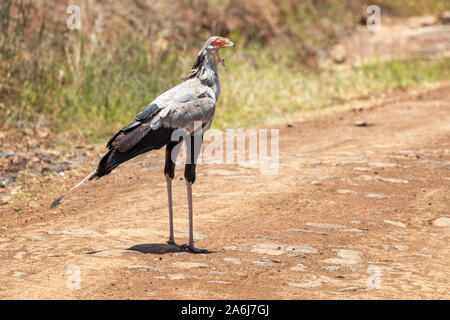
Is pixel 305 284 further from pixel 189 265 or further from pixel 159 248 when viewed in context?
pixel 159 248

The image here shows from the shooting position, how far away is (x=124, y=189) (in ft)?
24.8

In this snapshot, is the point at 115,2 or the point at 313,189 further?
the point at 115,2

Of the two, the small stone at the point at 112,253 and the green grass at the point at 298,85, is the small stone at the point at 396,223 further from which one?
the green grass at the point at 298,85

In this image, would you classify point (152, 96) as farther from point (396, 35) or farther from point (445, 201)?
point (396, 35)

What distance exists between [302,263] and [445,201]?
2618 millimetres

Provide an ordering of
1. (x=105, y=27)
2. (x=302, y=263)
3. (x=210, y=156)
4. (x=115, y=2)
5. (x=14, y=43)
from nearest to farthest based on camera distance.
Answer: (x=302, y=263) → (x=210, y=156) → (x=14, y=43) → (x=105, y=27) → (x=115, y=2)

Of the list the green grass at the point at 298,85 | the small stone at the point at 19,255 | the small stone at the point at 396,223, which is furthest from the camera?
the green grass at the point at 298,85

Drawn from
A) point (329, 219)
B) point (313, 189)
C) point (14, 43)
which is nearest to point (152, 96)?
point (14, 43)

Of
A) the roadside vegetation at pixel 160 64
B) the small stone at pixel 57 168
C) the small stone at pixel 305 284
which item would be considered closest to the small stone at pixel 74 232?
the small stone at pixel 305 284

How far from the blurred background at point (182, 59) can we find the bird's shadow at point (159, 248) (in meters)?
3.52

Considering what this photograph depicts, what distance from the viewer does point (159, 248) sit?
17.6ft

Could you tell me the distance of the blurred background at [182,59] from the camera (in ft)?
33.7

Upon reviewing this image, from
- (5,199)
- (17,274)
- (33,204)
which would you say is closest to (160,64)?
(5,199)

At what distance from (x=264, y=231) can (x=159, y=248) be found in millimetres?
1068
